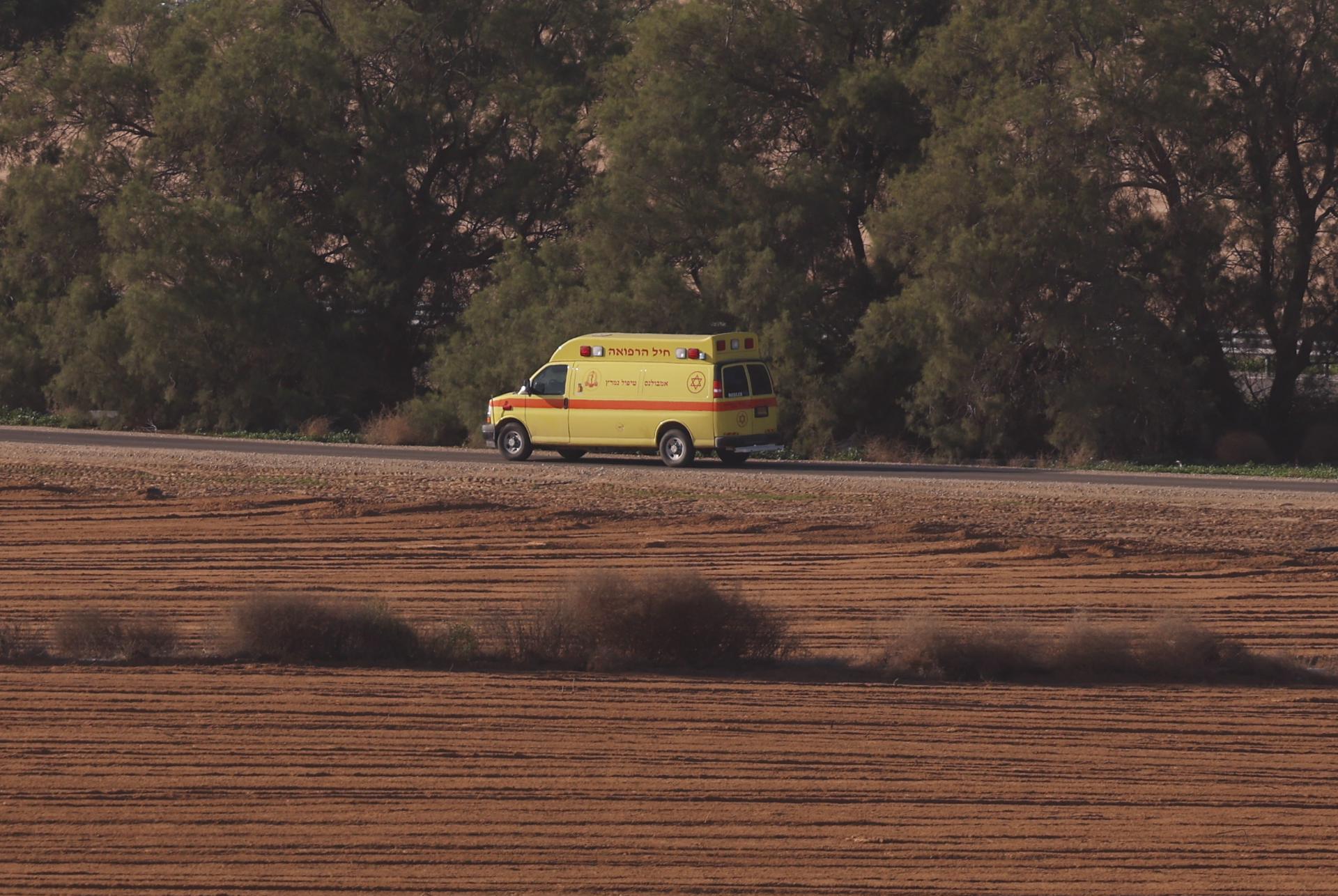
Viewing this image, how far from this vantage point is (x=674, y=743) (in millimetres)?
11898

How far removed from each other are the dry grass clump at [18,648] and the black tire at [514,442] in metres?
16.5

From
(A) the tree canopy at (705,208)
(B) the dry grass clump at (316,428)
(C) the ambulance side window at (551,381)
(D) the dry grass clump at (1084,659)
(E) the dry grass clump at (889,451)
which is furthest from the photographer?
(B) the dry grass clump at (316,428)

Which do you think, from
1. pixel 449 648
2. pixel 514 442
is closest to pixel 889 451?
pixel 514 442

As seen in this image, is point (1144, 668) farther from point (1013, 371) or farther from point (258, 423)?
point (258, 423)

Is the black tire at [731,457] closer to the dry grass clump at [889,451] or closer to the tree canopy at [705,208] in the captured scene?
the dry grass clump at [889,451]

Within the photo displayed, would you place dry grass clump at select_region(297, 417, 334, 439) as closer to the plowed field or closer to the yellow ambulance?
the yellow ambulance

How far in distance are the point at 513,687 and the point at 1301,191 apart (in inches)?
1093

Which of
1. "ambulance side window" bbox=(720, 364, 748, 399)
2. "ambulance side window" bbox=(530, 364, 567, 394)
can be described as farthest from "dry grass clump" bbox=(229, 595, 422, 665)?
"ambulance side window" bbox=(530, 364, 567, 394)

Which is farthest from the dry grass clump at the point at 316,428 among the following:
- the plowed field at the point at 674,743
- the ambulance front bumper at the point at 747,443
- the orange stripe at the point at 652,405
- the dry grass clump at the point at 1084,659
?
the dry grass clump at the point at 1084,659

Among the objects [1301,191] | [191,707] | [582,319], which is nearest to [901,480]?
[582,319]

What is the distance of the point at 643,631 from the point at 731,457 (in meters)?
15.4

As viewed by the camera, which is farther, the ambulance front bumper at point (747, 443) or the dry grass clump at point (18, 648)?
the ambulance front bumper at point (747, 443)

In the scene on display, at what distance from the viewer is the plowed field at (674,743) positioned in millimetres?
9383

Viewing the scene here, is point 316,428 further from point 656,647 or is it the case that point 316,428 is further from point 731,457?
point 656,647
